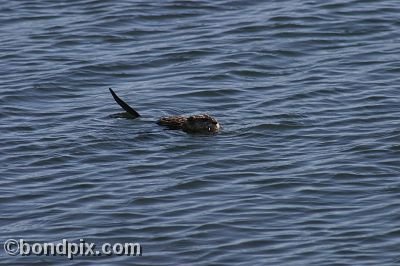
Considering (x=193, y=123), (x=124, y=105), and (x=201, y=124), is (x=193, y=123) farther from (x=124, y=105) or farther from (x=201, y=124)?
(x=124, y=105)

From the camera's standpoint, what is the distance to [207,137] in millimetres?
13203

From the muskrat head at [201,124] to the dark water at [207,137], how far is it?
0.36ft

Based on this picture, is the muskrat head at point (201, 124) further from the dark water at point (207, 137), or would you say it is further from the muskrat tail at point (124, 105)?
the muskrat tail at point (124, 105)

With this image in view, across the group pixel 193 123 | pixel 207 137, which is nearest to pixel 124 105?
pixel 193 123

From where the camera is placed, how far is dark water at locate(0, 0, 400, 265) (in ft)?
35.2

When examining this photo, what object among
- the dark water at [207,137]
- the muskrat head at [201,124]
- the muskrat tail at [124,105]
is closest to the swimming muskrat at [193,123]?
the muskrat head at [201,124]

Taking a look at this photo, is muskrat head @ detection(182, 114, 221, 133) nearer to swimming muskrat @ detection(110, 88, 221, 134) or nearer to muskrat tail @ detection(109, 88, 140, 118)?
swimming muskrat @ detection(110, 88, 221, 134)

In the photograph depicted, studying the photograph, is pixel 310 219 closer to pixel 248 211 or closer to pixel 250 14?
pixel 248 211

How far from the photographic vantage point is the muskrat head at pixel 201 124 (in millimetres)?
13094

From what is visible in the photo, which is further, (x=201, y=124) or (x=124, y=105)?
(x=124, y=105)

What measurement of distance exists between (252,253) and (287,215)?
0.85 meters

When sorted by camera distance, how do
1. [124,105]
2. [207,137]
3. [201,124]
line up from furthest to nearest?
[124,105]
[207,137]
[201,124]

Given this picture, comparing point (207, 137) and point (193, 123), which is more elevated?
point (193, 123)

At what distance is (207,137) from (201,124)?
0.18m
